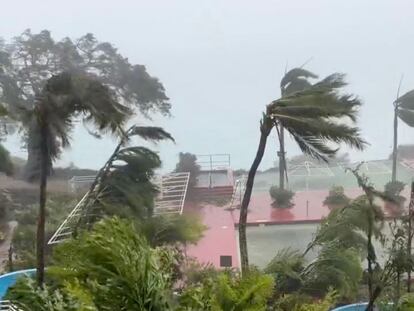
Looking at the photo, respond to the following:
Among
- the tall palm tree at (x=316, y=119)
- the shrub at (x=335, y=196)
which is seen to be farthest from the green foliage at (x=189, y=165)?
the tall palm tree at (x=316, y=119)

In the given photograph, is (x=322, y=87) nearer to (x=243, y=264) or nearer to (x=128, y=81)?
(x=243, y=264)

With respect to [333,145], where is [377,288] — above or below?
below

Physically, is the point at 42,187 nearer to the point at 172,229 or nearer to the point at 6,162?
the point at 172,229

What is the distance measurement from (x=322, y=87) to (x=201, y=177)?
2.99 meters

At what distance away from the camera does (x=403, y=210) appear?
3920mm

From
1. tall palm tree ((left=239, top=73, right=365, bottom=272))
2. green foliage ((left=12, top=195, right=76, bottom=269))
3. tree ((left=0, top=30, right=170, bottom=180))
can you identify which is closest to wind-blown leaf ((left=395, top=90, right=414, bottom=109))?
tree ((left=0, top=30, right=170, bottom=180))

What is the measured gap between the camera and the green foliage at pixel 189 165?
6088mm

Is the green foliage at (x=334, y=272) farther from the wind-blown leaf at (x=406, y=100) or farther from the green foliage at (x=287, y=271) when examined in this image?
the wind-blown leaf at (x=406, y=100)

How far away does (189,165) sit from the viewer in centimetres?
623

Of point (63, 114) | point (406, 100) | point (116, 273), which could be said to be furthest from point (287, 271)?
point (406, 100)

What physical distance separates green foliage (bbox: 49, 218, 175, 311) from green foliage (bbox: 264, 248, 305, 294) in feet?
7.10

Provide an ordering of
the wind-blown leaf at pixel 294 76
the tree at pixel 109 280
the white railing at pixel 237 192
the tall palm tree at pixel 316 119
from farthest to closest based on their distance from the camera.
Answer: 1. the white railing at pixel 237 192
2. the wind-blown leaf at pixel 294 76
3. the tall palm tree at pixel 316 119
4. the tree at pixel 109 280

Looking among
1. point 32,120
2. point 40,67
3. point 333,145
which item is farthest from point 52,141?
point 40,67

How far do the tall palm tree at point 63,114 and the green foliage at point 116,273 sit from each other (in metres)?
1.29
